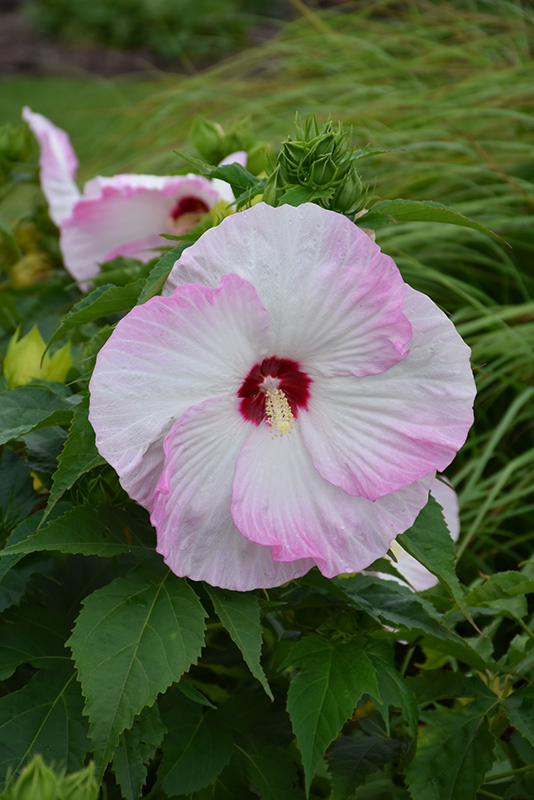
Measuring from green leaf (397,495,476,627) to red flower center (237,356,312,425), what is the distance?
0.14 metres

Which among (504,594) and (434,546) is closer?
(434,546)

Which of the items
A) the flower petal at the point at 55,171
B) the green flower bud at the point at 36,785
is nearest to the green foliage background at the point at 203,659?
the green flower bud at the point at 36,785

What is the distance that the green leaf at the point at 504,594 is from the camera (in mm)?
833

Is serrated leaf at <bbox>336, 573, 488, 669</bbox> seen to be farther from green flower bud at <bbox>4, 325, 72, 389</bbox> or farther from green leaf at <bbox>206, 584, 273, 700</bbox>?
green flower bud at <bbox>4, 325, 72, 389</bbox>

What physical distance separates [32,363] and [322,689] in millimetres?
492

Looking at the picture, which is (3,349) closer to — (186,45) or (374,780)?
(374,780)

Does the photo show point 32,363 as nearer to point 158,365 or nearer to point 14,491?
point 14,491

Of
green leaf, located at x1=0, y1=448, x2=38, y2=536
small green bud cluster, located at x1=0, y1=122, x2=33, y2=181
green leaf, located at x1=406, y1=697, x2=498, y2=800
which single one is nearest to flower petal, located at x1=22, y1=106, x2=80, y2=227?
small green bud cluster, located at x1=0, y1=122, x2=33, y2=181

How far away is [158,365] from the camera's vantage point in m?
0.63

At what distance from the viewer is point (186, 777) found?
737 mm

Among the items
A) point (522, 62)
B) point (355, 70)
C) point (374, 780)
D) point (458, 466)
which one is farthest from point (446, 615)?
point (355, 70)

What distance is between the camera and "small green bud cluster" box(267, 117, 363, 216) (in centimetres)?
69

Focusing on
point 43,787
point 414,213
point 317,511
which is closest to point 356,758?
point 317,511

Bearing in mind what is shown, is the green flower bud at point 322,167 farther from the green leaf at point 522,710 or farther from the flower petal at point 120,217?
the green leaf at point 522,710
